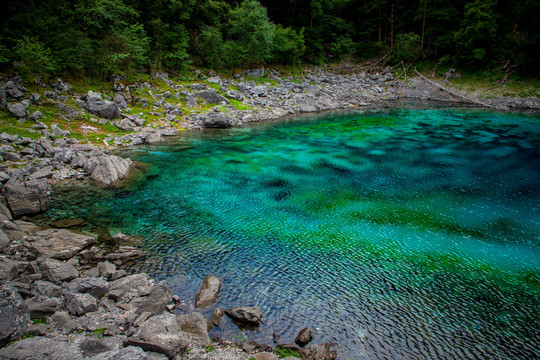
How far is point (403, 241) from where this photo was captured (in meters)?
11.4

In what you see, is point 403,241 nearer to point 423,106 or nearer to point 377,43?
point 423,106

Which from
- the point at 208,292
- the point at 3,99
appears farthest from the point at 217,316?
the point at 3,99

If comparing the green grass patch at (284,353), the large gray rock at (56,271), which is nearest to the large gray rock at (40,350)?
the large gray rock at (56,271)

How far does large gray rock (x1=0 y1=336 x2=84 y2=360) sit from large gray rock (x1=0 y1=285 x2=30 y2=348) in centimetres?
41

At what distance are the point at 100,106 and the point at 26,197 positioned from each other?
14.0m

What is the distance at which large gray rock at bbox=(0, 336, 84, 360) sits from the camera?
17.5ft

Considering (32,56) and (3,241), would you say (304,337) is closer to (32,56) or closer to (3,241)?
(3,241)

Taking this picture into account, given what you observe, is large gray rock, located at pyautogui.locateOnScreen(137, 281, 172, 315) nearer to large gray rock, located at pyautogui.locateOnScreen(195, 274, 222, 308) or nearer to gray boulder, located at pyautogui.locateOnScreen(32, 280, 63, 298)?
large gray rock, located at pyautogui.locateOnScreen(195, 274, 222, 308)

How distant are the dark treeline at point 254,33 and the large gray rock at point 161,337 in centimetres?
2506

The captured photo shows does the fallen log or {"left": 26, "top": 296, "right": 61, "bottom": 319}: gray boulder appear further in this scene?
the fallen log

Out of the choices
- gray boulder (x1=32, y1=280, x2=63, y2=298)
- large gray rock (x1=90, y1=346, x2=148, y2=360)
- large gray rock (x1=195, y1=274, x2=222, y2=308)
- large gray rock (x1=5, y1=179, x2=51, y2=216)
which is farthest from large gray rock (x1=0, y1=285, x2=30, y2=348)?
large gray rock (x1=5, y1=179, x2=51, y2=216)

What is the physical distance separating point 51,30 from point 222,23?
2657 centimetres

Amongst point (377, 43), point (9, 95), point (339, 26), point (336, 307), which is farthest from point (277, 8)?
point (336, 307)

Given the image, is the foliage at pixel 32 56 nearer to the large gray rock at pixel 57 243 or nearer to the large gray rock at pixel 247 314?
the large gray rock at pixel 57 243
